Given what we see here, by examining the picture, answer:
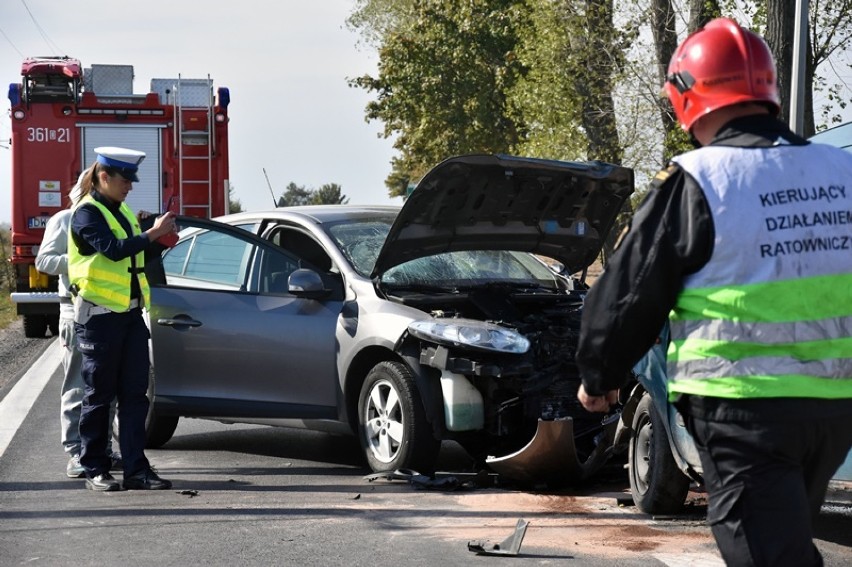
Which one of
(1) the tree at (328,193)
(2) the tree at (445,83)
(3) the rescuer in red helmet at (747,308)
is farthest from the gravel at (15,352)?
(1) the tree at (328,193)

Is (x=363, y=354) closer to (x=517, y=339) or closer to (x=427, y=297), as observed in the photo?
(x=427, y=297)

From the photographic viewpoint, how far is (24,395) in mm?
12070

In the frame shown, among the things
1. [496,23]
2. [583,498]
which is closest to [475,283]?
[583,498]

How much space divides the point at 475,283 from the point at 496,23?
98.8 feet

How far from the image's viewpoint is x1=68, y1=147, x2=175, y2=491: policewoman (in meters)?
7.49

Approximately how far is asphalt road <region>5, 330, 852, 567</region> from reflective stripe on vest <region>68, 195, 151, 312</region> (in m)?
1.05

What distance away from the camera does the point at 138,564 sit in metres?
5.72

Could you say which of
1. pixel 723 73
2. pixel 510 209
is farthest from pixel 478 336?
pixel 723 73

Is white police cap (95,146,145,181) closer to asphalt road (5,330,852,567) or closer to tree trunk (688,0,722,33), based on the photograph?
asphalt road (5,330,852,567)

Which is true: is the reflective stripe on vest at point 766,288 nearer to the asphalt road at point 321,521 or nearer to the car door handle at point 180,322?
the asphalt road at point 321,521

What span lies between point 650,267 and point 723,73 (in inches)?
19.7

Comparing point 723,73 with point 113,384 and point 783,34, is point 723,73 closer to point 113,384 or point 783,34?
point 113,384

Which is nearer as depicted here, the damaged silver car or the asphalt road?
the asphalt road

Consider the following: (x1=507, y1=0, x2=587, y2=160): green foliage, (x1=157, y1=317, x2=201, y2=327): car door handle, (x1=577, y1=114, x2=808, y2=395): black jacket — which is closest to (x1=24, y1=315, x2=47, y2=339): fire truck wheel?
(x1=157, y1=317, x2=201, y2=327): car door handle
